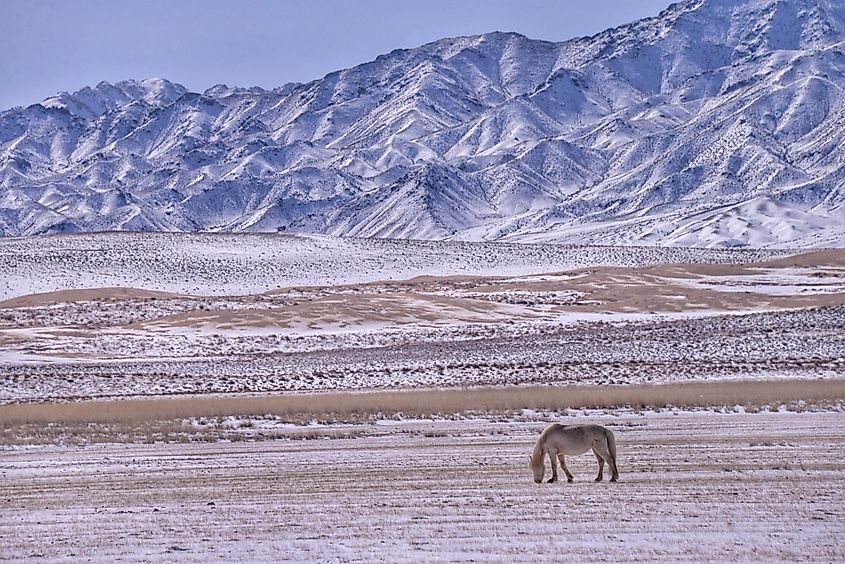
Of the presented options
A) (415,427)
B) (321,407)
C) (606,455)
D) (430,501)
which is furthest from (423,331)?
(430,501)

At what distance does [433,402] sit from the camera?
29.4 meters

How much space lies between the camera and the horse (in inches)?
617

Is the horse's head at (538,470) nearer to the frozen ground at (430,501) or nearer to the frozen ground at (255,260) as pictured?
the frozen ground at (430,501)

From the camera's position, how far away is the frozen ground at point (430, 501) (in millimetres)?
12281

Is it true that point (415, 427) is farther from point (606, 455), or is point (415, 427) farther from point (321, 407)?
point (606, 455)

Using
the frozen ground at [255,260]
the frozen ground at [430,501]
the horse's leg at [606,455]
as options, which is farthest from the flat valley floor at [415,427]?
the frozen ground at [255,260]

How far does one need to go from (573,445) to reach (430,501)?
2.02 metres

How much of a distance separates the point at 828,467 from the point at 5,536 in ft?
34.7

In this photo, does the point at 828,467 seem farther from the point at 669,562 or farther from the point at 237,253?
the point at 237,253

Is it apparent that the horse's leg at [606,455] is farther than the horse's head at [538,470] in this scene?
No

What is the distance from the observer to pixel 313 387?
3778 cm

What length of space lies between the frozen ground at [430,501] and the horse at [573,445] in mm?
309

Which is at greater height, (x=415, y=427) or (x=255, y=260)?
(x=255, y=260)

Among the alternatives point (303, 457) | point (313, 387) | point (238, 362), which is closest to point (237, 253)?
point (238, 362)
